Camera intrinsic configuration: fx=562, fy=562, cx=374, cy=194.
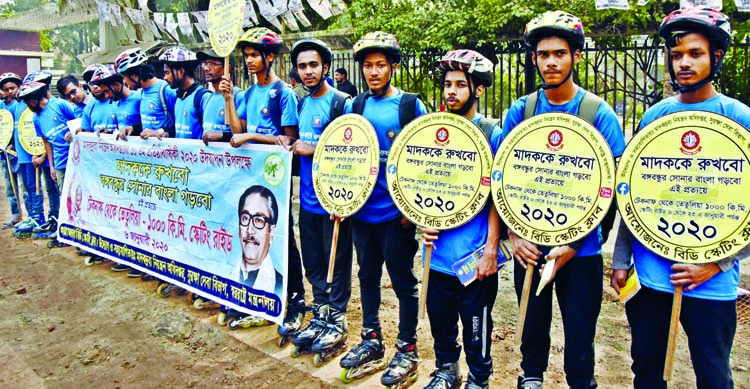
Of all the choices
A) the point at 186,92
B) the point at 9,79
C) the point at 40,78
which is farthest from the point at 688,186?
the point at 9,79

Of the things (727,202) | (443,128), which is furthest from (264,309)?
(727,202)

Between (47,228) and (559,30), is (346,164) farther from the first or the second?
(47,228)

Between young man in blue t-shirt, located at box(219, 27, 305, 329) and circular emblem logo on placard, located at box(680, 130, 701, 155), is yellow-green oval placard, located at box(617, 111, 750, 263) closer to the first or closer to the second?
circular emblem logo on placard, located at box(680, 130, 701, 155)

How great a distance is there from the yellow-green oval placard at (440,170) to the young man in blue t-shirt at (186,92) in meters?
2.48

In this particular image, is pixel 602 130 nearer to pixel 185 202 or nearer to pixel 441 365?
pixel 441 365

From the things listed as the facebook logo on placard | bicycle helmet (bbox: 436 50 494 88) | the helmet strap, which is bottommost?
the facebook logo on placard

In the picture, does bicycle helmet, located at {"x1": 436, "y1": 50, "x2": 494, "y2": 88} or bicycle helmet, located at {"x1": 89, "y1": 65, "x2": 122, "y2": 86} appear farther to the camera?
bicycle helmet, located at {"x1": 89, "y1": 65, "x2": 122, "y2": 86}

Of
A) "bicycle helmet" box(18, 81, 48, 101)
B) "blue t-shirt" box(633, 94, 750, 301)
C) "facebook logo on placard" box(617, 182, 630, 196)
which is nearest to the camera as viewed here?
"blue t-shirt" box(633, 94, 750, 301)

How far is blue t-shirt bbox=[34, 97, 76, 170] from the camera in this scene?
7.27m

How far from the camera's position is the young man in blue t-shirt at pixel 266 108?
4.13 meters

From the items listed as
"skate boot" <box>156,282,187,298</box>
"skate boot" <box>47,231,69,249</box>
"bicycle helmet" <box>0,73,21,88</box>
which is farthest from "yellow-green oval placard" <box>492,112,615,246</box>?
"bicycle helmet" <box>0,73,21,88</box>

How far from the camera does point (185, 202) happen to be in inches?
199

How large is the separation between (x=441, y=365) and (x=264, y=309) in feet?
5.21

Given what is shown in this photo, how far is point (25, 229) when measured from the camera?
8.02m
